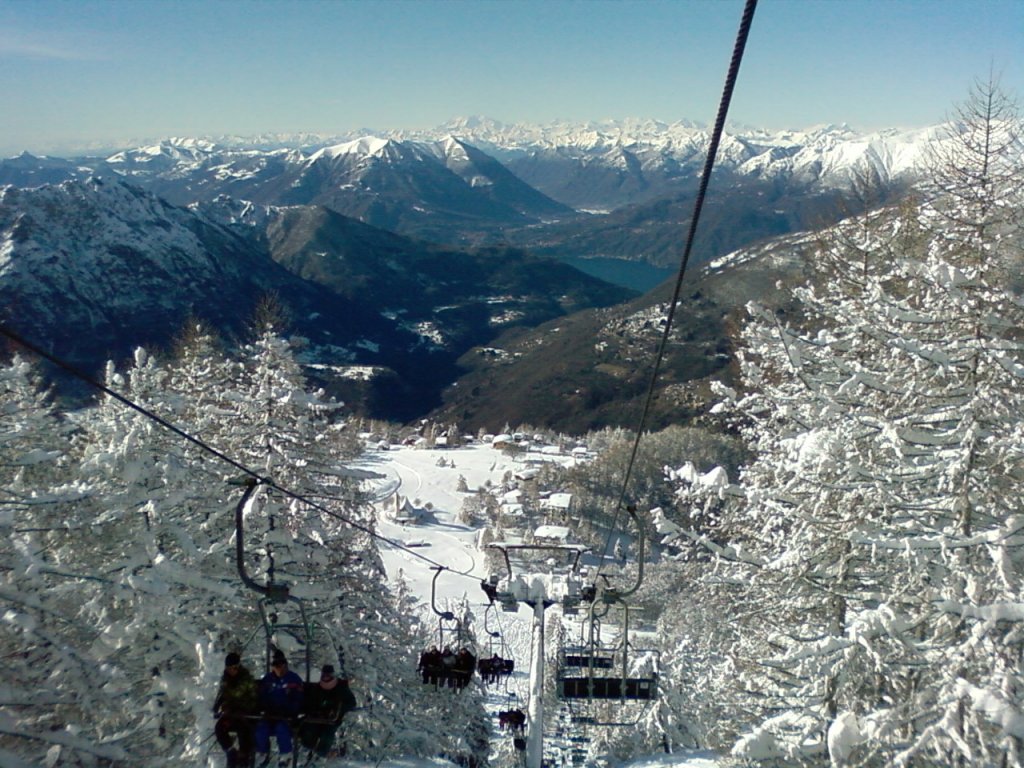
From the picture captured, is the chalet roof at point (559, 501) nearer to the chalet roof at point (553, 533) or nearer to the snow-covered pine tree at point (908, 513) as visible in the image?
the chalet roof at point (553, 533)

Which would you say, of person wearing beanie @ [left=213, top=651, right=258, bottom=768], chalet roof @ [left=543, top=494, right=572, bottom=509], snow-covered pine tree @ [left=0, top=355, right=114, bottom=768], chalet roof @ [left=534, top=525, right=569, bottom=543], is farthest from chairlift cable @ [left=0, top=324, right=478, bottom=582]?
chalet roof @ [left=543, top=494, right=572, bottom=509]

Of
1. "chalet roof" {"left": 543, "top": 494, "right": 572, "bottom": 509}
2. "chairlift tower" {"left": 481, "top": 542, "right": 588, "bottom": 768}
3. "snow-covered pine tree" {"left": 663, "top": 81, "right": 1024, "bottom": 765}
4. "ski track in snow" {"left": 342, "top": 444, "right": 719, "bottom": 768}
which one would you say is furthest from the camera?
"chalet roof" {"left": 543, "top": 494, "right": 572, "bottom": 509}

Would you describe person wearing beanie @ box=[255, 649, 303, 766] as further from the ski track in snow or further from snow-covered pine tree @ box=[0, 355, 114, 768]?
the ski track in snow

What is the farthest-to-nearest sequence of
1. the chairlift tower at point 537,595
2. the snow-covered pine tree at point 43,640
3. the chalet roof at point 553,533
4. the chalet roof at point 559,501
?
the chalet roof at point 559,501, the chalet roof at point 553,533, the chairlift tower at point 537,595, the snow-covered pine tree at point 43,640

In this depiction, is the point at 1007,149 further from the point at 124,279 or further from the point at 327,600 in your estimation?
the point at 124,279

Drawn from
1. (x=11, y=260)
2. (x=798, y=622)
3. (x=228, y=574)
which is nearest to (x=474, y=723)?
(x=228, y=574)

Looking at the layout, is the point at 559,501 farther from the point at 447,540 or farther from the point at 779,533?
the point at 779,533

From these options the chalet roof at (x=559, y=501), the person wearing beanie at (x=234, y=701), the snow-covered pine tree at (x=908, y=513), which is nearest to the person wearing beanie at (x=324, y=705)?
the person wearing beanie at (x=234, y=701)
